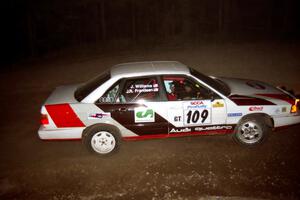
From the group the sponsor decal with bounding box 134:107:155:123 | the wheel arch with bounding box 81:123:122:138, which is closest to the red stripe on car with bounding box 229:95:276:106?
the sponsor decal with bounding box 134:107:155:123

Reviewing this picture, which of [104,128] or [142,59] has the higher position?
[142,59]

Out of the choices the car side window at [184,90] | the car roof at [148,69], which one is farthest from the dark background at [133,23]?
the car side window at [184,90]

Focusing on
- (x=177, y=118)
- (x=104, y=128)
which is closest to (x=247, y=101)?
(x=177, y=118)

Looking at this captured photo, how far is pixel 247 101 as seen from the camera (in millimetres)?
6133

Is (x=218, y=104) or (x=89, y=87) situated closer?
(x=218, y=104)

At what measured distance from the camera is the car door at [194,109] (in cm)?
601

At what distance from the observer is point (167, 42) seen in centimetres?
1600

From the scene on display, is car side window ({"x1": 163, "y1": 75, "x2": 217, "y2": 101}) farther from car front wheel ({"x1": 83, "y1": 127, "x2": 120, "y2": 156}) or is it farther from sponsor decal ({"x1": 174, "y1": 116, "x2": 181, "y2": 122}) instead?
car front wheel ({"x1": 83, "y1": 127, "x2": 120, "y2": 156})

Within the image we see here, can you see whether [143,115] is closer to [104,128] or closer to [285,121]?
[104,128]

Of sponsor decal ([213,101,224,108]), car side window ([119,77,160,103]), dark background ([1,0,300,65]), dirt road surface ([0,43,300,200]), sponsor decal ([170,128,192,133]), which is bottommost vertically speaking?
dirt road surface ([0,43,300,200])

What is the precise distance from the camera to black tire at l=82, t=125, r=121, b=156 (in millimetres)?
6055

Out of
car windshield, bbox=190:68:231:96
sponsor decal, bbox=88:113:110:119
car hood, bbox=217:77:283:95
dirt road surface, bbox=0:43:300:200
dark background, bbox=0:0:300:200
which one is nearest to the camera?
dirt road surface, bbox=0:43:300:200

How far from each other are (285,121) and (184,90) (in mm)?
1961

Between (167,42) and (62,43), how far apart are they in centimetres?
490
